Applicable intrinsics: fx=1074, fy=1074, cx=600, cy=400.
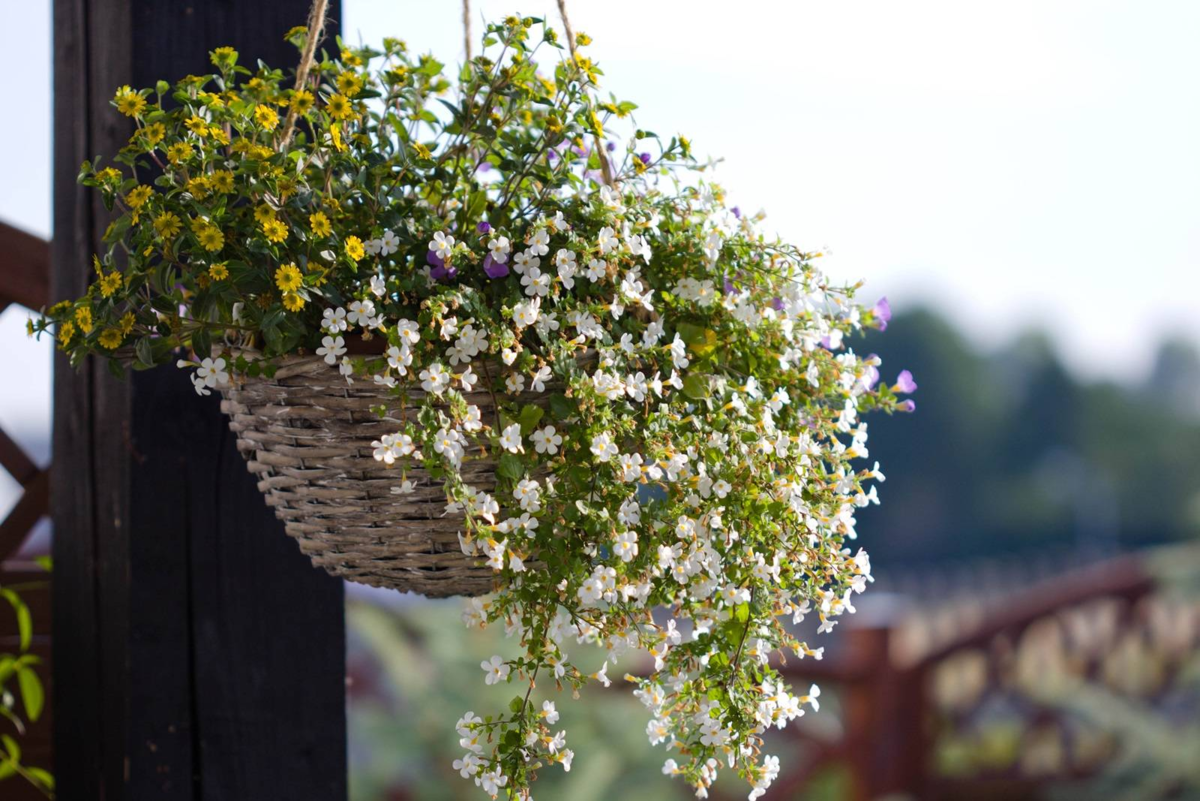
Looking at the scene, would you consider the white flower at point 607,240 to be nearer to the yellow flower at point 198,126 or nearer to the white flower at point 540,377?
the white flower at point 540,377

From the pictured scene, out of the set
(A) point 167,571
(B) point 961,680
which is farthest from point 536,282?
(B) point 961,680

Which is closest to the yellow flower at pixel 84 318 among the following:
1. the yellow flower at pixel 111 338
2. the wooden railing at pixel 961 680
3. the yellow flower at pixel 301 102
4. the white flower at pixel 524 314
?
the yellow flower at pixel 111 338

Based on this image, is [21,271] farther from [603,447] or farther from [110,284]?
[603,447]

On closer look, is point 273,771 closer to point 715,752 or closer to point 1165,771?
point 715,752

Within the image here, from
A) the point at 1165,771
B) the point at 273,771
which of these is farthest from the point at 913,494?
the point at 273,771

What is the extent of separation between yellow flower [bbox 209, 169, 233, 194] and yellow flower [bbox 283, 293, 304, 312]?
94 millimetres

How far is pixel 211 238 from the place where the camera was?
0.83 meters

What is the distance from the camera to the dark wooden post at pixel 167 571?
1176mm

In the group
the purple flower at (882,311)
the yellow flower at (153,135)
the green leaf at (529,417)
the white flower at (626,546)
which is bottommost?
the white flower at (626,546)

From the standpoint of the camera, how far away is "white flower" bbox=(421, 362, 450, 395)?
0.83m

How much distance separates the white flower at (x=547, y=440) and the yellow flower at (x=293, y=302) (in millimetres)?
216

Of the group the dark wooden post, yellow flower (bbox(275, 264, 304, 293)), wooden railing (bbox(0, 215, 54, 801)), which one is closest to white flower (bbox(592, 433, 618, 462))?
yellow flower (bbox(275, 264, 304, 293))

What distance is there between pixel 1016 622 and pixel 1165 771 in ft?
4.32

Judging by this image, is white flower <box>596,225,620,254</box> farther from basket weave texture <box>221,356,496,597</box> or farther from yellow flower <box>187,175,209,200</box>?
yellow flower <box>187,175,209,200</box>
